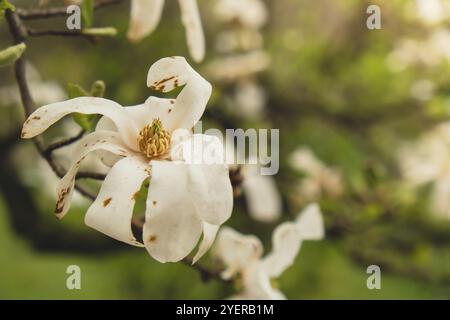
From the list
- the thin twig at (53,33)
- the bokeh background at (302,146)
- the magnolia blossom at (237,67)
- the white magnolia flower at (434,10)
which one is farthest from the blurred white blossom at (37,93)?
the white magnolia flower at (434,10)

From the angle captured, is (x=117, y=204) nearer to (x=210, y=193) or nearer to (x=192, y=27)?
(x=210, y=193)

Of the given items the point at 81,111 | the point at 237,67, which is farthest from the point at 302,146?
the point at 81,111

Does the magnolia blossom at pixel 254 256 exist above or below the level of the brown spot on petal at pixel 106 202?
below

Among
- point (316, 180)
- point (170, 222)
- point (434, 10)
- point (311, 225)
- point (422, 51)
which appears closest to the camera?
point (170, 222)

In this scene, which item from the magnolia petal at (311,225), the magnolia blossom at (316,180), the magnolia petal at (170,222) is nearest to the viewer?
the magnolia petal at (170,222)

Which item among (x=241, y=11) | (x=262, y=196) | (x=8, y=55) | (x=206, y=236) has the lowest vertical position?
(x=262, y=196)

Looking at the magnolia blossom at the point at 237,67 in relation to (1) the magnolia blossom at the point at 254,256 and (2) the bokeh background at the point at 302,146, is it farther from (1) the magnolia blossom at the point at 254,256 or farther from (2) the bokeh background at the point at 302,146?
(1) the magnolia blossom at the point at 254,256
